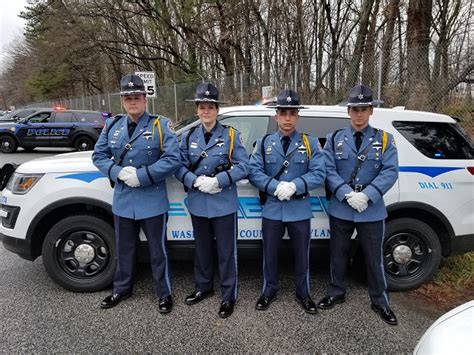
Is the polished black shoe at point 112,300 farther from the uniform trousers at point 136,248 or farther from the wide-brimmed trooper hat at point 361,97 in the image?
the wide-brimmed trooper hat at point 361,97

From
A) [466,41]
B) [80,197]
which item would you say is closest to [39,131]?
[80,197]

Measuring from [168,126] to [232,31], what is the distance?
16274 mm

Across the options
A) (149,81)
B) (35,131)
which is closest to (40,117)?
(35,131)

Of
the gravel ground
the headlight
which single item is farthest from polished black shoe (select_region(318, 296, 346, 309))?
the headlight

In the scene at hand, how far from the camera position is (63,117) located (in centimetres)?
1518

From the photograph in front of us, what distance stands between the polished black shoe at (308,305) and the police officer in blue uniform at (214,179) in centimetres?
61

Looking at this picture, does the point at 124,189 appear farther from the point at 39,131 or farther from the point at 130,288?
the point at 39,131

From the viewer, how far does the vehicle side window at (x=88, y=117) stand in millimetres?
15245

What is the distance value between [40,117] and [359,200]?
15.0m

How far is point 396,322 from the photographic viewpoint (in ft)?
11.0

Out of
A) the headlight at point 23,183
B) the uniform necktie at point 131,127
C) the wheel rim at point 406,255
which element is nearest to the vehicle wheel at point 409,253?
the wheel rim at point 406,255

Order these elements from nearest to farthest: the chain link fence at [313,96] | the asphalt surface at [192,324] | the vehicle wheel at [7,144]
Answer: the asphalt surface at [192,324] < the chain link fence at [313,96] < the vehicle wheel at [7,144]

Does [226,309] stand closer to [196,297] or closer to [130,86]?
[196,297]

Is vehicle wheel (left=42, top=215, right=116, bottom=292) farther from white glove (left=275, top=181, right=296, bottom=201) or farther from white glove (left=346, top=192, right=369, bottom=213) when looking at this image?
white glove (left=346, top=192, right=369, bottom=213)
